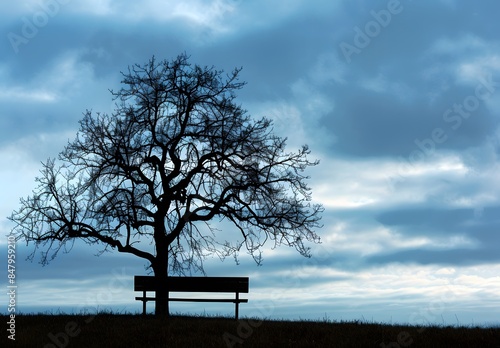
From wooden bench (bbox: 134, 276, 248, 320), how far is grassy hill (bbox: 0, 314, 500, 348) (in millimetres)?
2034

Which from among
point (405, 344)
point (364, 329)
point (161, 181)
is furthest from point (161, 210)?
point (405, 344)

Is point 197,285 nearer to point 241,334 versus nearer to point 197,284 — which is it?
point 197,284

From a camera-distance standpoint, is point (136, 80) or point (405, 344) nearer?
point (405, 344)

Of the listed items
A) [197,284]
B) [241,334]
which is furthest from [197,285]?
[241,334]

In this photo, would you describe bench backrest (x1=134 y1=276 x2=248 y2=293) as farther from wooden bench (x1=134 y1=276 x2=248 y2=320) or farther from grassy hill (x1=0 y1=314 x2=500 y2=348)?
grassy hill (x1=0 y1=314 x2=500 y2=348)

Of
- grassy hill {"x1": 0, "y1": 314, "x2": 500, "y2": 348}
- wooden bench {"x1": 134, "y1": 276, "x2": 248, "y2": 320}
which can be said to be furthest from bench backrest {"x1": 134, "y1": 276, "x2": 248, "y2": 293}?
grassy hill {"x1": 0, "y1": 314, "x2": 500, "y2": 348}

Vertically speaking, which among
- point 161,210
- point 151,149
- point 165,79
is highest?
point 165,79

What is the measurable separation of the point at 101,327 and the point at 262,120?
969cm

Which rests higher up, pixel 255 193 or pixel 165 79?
pixel 165 79

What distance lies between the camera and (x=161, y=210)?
23.9 metres

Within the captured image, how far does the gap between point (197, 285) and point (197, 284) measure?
1.4 inches

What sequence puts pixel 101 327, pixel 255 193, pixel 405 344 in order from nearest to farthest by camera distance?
pixel 405 344 < pixel 101 327 < pixel 255 193

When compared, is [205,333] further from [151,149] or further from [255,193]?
[151,149]

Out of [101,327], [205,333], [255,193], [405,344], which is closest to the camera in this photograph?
[405,344]
